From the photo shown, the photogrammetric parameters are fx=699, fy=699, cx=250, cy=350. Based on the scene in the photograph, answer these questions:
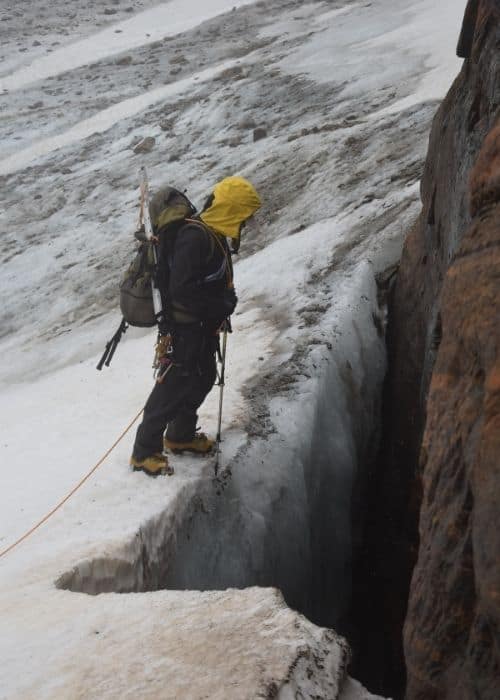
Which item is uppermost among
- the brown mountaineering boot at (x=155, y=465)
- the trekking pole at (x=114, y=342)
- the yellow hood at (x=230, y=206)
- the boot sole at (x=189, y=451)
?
the yellow hood at (x=230, y=206)

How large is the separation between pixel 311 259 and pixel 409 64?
8.07 metres

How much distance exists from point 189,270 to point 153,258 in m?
0.25

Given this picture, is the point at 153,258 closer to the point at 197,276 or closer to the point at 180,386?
the point at 197,276

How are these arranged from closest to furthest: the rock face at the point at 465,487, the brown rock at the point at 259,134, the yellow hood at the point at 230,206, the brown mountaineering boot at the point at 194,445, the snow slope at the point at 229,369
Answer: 1. the rock face at the point at 465,487
2. the snow slope at the point at 229,369
3. the yellow hood at the point at 230,206
4. the brown mountaineering boot at the point at 194,445
5. the brown rock at the point at 259,134

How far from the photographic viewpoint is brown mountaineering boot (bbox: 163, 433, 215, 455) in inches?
176

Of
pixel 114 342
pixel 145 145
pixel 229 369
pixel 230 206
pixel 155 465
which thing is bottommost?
pixel 229 369

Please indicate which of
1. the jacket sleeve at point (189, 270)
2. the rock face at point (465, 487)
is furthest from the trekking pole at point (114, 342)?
the rock face at point (465, 487)

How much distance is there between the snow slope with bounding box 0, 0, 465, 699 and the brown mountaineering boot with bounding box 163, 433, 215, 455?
0.09 metres

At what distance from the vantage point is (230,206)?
13.0 ft

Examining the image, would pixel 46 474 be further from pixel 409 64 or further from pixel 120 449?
pixel 409 64

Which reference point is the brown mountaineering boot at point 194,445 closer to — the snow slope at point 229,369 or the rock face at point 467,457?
the snow slope at point 229,369

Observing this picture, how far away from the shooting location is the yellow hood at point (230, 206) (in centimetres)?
396

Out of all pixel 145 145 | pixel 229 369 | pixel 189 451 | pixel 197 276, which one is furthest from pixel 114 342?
pixel 145 145

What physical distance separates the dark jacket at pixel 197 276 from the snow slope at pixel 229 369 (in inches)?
39.0
